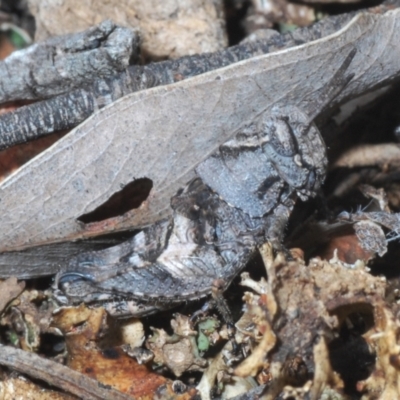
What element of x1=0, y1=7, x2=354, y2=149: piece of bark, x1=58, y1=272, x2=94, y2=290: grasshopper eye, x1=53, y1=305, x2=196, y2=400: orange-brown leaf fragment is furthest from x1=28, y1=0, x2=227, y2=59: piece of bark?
x1=53, y1=305, x2=196, y2=400: orange-brown leaf fragment

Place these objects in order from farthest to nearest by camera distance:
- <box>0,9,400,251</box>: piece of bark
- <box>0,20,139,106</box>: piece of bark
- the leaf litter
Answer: <box>0,20,139,106</box>: piece of bark < <box>0,9,400,251</box>: piece of bark < the leaf litter

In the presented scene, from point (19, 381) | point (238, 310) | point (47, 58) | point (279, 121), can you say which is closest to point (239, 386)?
point (238, 310)

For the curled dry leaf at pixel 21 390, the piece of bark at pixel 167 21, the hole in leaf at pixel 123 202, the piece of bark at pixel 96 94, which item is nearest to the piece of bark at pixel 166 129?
the hole in leaf at pixel 123 202

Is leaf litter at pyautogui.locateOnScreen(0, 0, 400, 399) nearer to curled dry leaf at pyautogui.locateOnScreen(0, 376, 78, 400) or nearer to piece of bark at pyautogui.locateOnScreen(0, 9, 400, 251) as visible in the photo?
curled dry leaf at pyautogui.locateOnScreen(0, 376, 78, 400)

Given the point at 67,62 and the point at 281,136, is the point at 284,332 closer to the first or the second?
the point at 281,136

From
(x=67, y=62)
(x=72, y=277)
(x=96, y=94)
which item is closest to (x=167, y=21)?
(x=67, y=62)
